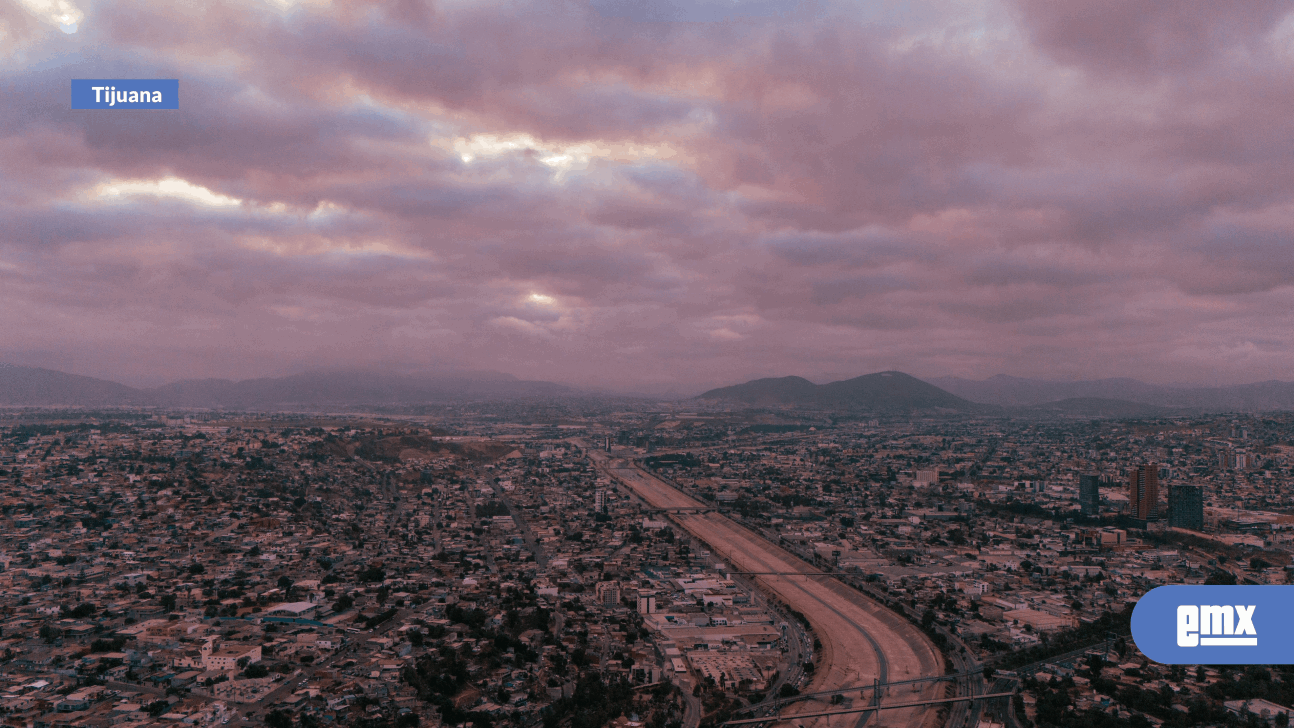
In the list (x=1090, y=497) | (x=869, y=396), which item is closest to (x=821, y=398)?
(x=869, y=396)

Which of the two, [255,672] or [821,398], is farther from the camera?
[821,398]

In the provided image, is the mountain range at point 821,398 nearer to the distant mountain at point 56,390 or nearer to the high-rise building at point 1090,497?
the distant mountain at point 56,390

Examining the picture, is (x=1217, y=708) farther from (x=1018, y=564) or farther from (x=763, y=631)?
(x=1018, y=564)

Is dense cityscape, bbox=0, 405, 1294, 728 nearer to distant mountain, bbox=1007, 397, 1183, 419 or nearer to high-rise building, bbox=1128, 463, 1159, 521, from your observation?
high-rise building, bbox=1128, 463, 1159, 521

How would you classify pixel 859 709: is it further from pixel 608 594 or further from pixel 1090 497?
pixel 1090 497

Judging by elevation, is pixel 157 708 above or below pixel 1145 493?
below

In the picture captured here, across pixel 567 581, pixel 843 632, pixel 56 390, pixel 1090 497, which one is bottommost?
pixel 843 632

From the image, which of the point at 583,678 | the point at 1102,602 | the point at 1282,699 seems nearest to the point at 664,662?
the point at 583,678
